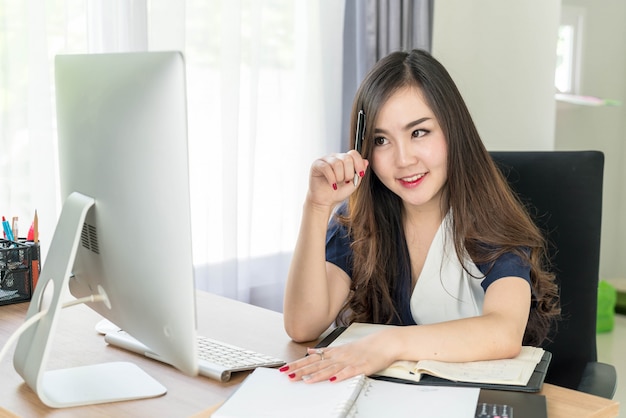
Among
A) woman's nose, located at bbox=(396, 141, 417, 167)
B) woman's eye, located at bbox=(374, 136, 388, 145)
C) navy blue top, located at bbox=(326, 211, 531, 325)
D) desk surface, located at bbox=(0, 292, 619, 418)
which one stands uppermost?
woman's eye, located at bbox=(374, 136, 388, 145)

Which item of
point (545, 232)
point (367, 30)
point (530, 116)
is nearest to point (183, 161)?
point (545, 232)

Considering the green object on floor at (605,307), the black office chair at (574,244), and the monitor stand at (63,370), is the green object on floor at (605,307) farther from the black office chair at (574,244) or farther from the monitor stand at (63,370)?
the monitor stand at (63,370)

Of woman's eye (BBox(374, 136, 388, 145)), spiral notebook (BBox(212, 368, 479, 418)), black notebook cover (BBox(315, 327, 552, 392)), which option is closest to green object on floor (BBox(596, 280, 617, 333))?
woman's eye (BBox(374, 136, 388, 145))

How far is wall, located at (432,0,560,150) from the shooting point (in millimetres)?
3139

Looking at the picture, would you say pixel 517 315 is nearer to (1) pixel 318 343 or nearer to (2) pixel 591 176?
(1) pixel 318 343

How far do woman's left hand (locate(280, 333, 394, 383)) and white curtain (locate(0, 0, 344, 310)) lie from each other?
1095mm

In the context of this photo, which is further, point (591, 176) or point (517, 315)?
point (591, 176)

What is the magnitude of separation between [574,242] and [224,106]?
1179 mm

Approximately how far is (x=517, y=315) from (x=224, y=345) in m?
0.45

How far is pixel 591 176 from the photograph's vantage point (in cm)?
151

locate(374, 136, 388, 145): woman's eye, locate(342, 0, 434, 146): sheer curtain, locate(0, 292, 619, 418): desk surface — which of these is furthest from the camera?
locate(342, 0, 434, 146): sheer curtain

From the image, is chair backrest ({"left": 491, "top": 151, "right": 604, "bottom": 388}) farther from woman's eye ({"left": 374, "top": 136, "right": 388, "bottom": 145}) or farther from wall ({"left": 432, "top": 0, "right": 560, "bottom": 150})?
wall ({"left": 432, "top": 0, "right": 560, "bottom": 150})

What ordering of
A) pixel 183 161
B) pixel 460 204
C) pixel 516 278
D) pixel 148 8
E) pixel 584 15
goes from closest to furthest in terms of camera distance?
pixel 183 161 < pixel 516 278 < pixel 460 204 < pixel 148 8 < pixel 584 15

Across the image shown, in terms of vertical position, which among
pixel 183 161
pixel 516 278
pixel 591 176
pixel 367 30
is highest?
pixel 367 30
